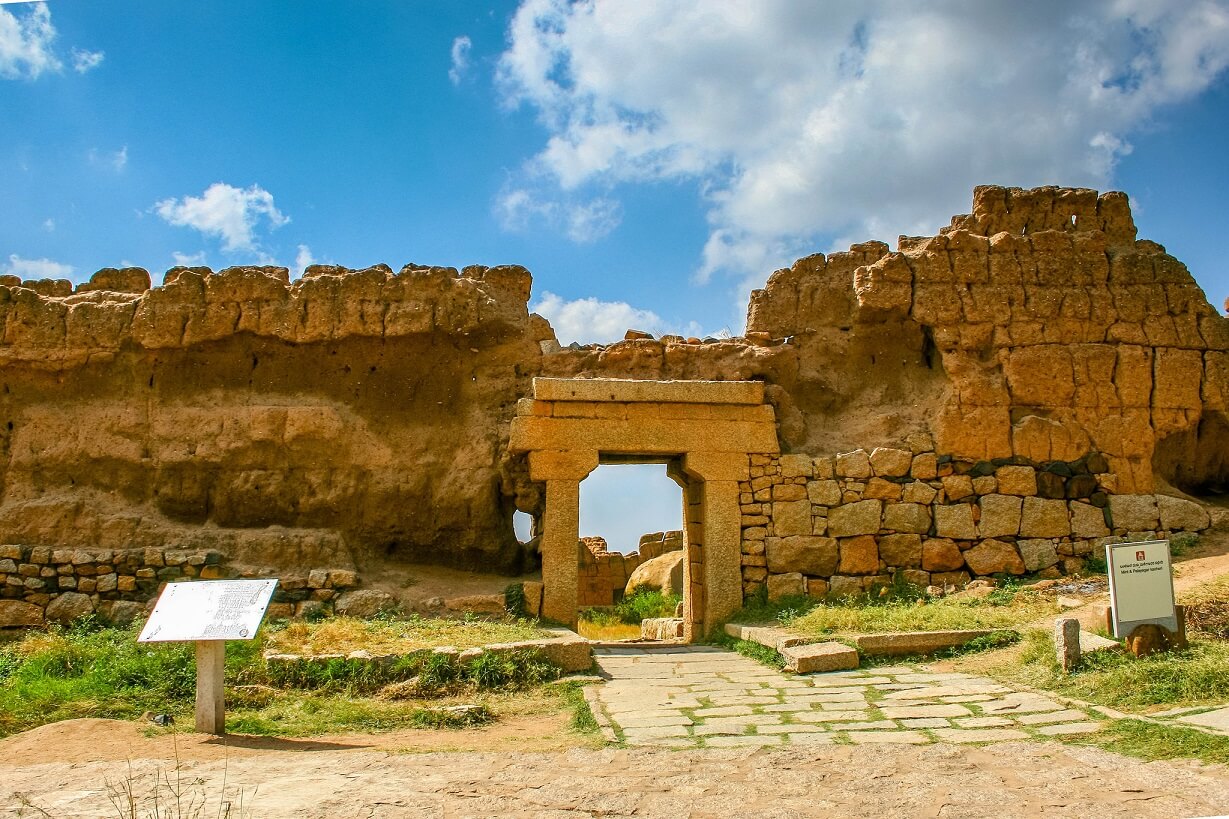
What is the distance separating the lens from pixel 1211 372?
35.1ft

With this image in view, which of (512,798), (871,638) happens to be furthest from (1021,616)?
(512,798)

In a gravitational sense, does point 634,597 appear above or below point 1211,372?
below

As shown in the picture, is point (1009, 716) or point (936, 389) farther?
point (936, 389)

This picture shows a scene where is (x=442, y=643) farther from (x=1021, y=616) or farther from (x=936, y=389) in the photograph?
(x=936, y=389)

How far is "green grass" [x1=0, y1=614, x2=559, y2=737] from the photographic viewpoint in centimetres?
611

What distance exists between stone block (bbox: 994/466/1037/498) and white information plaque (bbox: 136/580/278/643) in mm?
7783

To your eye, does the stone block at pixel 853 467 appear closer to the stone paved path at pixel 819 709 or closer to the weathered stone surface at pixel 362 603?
the stone paved path at pixel 819 709

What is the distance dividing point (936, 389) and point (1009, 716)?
5.68 meters

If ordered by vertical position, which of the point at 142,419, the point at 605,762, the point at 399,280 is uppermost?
the point at 399,280

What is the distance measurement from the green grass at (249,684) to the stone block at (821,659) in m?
1.90

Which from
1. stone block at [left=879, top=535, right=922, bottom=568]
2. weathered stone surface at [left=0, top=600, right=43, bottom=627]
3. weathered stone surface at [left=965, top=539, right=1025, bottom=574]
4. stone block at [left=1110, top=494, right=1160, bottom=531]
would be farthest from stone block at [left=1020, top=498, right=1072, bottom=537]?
weathered stone surface at [left=0, top=600, right=43, bottom=627]

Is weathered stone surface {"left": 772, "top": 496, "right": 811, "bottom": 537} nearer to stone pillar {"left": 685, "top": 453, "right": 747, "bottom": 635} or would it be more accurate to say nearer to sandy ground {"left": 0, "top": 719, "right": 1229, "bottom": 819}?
stone pillar {"left": 685, "top": 453, "right": 747, "bottom": 635}

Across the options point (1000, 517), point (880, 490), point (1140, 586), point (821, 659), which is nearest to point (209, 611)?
point (821, 659)

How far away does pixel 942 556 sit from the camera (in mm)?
10266
